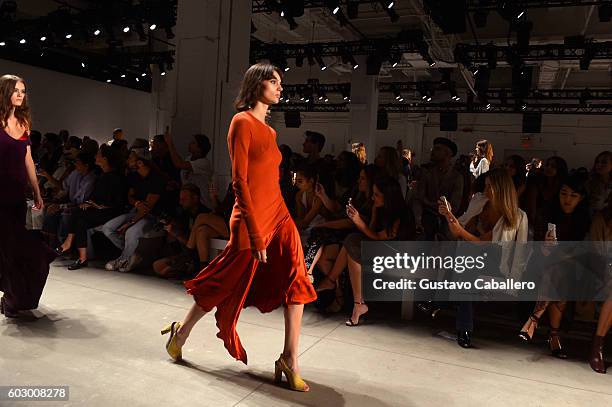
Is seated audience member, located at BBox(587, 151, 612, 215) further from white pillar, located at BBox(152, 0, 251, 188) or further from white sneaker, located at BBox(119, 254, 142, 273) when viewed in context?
white sneaker, located at BBox(119, 254, 142, 273)

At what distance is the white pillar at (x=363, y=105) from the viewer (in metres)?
12.9

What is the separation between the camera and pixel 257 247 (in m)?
2.16

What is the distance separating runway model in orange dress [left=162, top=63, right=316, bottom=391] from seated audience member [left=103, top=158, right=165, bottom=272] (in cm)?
237

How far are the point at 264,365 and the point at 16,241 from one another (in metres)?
1.71

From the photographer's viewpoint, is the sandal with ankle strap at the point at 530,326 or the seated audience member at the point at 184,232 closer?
the sandal with ankle strap at the point at 530,326

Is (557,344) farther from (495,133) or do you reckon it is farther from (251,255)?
(495,133)

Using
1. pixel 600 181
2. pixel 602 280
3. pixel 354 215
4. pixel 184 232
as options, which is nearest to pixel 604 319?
pixel 602 280

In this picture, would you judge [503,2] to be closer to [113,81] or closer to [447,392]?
[447,392]

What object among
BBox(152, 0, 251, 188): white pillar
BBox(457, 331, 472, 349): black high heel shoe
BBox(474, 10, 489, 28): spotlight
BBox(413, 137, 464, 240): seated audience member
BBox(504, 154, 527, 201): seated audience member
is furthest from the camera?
BBox(474, 10, 489, 28): spotlight

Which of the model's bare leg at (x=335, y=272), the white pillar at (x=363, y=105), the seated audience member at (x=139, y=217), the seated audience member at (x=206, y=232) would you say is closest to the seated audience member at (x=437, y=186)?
the model's bare leg at (x=335, y=272)

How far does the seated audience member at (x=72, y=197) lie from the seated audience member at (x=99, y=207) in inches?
3.1

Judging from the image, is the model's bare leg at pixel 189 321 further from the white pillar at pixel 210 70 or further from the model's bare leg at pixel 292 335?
the white pillar at pixel 210 70

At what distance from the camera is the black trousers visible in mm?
4539

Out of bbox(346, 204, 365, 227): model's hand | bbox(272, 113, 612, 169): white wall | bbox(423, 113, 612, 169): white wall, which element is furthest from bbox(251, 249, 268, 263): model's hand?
bbox(423, 113, 612, 169): white wall
